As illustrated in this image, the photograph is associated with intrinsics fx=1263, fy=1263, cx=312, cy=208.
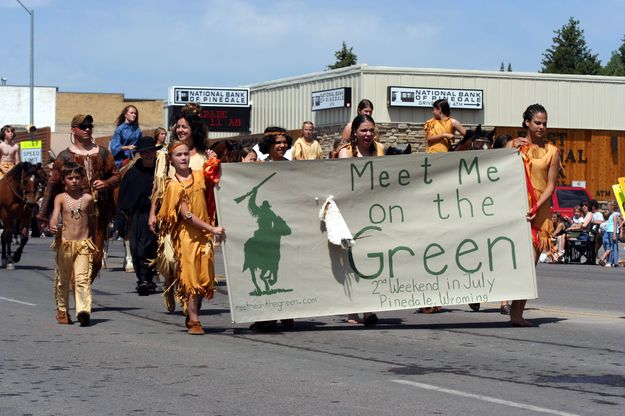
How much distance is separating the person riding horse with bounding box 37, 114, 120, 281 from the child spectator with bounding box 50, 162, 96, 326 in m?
0.45

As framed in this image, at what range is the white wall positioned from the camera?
91.1 meters

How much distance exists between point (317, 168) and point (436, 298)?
1.71 metres

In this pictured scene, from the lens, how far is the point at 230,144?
51.0 ft

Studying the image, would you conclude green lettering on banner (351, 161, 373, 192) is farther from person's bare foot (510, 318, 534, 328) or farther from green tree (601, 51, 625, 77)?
green tree (601, 51, 625, 77)

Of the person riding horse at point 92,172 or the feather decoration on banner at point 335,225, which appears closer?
the feather decoration on banner at point 335,225

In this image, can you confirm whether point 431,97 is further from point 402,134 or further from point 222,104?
point 222,104

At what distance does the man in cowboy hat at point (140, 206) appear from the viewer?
54.0 feet

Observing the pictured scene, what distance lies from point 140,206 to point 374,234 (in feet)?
17.6

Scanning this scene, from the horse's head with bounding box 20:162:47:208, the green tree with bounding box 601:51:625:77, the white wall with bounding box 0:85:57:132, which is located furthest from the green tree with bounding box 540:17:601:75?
the horse's head with bounding box 20:162:47:208

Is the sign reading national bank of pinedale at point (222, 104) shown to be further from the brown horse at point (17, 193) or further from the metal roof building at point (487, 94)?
the brown horse at point (17, 193)

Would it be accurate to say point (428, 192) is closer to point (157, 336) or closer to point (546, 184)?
point (546, 184)

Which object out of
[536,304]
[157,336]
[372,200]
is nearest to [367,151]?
[372,200]

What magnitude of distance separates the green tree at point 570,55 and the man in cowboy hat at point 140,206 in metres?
76.1

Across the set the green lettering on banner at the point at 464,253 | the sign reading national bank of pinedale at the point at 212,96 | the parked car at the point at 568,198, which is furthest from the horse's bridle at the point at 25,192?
the sign reading national bank of pinedale at the point at 212,96
